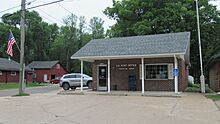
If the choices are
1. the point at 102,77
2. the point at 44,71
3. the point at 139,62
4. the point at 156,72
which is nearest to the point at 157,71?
the point at 156,72

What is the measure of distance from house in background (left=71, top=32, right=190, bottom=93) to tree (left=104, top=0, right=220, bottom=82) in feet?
38.8

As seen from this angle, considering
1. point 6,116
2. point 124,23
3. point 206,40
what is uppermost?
point 124,23

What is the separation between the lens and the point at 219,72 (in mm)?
19344

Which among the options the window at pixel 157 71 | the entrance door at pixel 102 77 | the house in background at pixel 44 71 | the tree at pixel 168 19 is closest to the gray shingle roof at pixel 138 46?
the window at pixel 157 71

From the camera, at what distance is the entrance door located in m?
22.2

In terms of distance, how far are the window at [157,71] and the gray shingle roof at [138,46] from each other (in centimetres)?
167

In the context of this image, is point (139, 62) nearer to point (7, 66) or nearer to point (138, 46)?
point (138, 46)

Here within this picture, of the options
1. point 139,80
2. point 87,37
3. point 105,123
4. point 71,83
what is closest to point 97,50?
point 139,80

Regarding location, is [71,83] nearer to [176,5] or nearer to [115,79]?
[115,79]

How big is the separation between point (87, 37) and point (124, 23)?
29.1 metres

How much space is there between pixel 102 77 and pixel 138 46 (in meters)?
4.29

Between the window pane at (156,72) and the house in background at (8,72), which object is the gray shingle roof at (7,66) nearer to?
the house in background at (8,72)

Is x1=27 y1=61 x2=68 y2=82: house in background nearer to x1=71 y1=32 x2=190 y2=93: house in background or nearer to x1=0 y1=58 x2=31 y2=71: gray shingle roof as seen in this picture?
x1=0 y1=58 x2=31 y2=71: gray shingle roof

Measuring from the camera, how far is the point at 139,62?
68.3 ft
